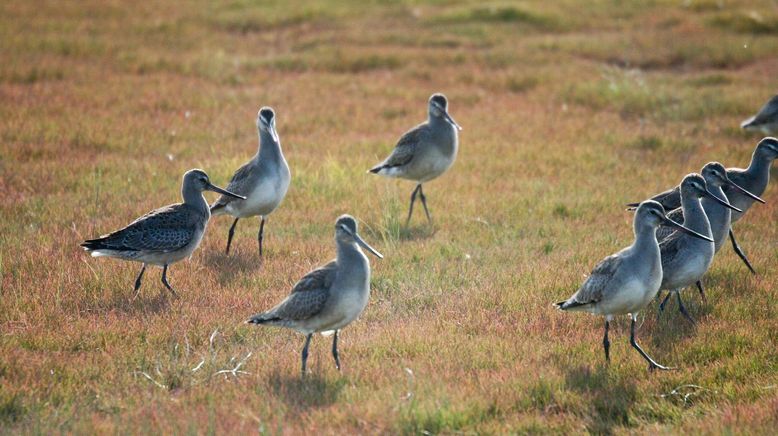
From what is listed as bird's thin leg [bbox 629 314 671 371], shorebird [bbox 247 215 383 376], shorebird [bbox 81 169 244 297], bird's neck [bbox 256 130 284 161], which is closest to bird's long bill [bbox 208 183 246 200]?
shorebird [bbox 81 169 244 297]

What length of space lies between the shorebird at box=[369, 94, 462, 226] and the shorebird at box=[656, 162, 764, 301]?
3573 mm

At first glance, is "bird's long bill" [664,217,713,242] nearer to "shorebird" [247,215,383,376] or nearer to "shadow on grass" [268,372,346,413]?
"shorebird" [247,215,383,376]

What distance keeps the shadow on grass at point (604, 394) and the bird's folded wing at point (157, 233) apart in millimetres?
3913

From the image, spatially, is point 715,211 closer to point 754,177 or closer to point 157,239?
point 754,177

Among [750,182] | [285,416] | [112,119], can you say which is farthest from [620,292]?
[112,119]

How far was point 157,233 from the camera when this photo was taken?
29.2 ft

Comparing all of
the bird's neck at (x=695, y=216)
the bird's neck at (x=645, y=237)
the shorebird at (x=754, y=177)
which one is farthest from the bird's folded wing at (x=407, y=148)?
the bird's neck at (x=645, y=237)

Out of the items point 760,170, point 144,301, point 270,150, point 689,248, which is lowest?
point 144,301

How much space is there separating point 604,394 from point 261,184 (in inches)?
190

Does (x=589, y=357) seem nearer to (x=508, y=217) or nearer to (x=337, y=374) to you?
(x=337, y=374)

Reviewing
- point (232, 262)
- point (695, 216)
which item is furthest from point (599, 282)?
point (232, 262)

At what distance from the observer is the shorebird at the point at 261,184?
10352mm

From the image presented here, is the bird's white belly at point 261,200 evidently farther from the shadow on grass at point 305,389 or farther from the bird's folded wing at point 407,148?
the shadow on grass at point 305,389

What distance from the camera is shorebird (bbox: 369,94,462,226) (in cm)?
1215
